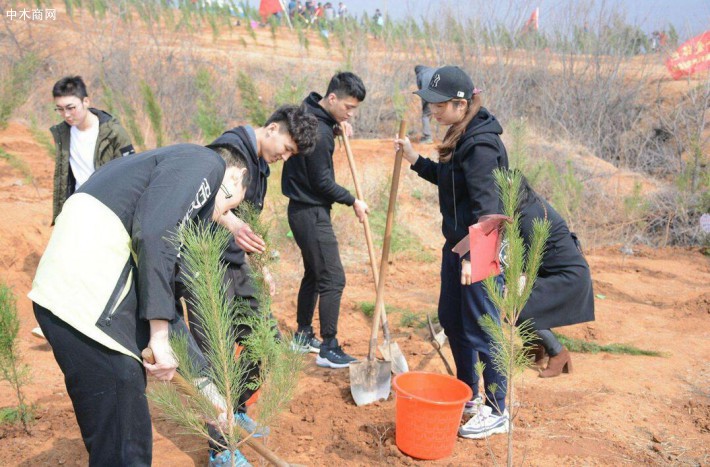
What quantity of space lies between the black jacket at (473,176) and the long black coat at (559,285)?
0.49m

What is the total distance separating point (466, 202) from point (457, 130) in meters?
0.37

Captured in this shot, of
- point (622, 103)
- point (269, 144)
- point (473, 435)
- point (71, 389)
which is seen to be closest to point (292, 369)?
point (71, 389)

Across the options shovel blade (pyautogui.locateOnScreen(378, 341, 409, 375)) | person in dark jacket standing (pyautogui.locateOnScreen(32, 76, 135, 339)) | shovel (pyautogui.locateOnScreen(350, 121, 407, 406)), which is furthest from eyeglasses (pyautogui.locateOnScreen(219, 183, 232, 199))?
person in dark jacket standing (pyautogui.locateOnScreen(32, 76, 135, 339))

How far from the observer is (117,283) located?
1.80m

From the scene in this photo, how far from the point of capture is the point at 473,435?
3162mm

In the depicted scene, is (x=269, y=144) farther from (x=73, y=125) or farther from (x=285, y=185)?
(x=73, y=125)

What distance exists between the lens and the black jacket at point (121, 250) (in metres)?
1.74

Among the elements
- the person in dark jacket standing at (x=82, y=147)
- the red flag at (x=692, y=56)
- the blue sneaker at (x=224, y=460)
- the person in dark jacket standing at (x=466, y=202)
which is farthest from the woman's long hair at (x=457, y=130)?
the red flag at (x=692, y=56)

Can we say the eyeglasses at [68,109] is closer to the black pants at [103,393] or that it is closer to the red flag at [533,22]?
the black pants at [103,393]

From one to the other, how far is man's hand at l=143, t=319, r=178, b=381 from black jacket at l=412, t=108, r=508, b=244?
1.66 meters

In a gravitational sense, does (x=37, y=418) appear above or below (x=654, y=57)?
below

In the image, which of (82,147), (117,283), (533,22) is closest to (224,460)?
(117,283)

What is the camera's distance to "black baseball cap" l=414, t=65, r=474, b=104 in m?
2.96

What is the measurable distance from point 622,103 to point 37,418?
506 inches
